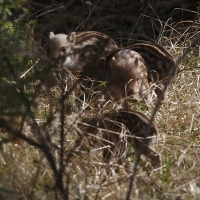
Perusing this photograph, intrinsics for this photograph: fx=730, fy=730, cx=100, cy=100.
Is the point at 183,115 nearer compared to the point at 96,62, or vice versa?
the point at 183,115

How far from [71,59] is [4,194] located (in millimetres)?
3909

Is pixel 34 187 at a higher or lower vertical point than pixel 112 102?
higher

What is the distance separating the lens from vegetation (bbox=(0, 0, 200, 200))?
13.9 feet

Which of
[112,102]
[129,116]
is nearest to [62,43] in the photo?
[112,102]

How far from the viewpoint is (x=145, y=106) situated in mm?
6793

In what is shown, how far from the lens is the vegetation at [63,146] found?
4.23 meters

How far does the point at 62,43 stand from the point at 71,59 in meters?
0.20

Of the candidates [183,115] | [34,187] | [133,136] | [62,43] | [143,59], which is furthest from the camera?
[62,43]

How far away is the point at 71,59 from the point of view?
814 cm

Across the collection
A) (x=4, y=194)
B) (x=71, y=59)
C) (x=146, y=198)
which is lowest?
(x=71, y=59)

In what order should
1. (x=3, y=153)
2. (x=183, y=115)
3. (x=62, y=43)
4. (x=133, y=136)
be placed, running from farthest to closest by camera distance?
(x=62, y=43)
(x=183, y=115)
(x=133, y=136)
(x=3, y=153)

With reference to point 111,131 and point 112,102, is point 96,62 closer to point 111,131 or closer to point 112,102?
point 112,102

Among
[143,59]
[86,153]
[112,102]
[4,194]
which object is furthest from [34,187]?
[143,59]

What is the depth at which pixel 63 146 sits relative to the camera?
17.2 ft
